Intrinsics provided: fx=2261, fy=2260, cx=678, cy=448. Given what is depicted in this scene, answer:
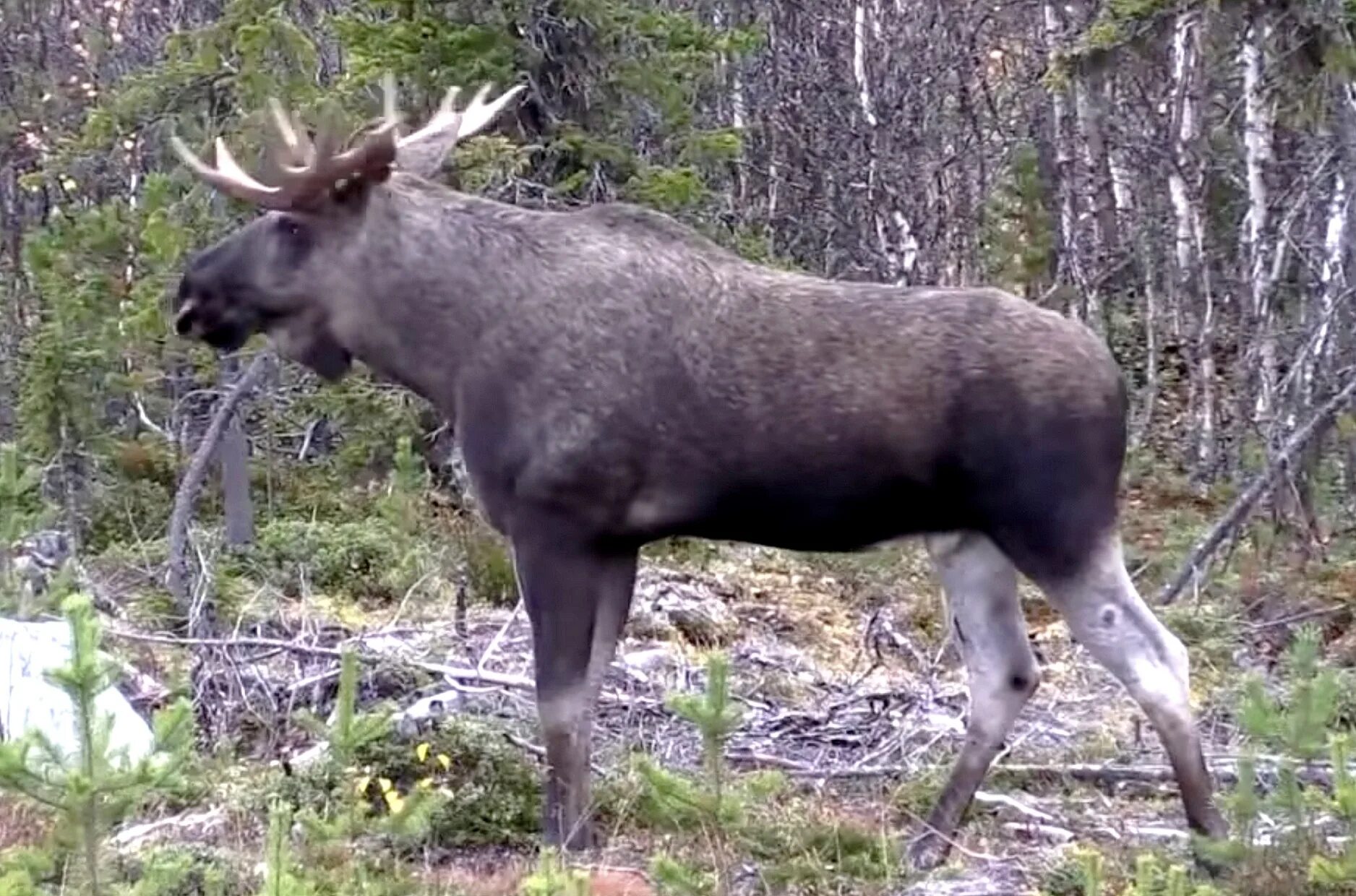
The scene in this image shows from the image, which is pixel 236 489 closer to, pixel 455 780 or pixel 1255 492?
pixel 455 780

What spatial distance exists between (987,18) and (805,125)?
202 cm

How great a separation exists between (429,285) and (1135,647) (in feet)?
8.02

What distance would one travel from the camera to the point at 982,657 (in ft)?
23.9

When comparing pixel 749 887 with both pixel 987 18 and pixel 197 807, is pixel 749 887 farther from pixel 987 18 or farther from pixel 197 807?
pixel 987 18

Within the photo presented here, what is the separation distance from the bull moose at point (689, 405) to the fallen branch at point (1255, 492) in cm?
287

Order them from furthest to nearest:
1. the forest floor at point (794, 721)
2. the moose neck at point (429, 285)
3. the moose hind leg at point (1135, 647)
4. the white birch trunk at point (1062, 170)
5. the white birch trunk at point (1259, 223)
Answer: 1. the white birch trunk at point (1062, 170)
2. the white birch trunk at point (1259, 223)
3. the moose neck at point (429, 285)
4. the forest floor at point (794, 721)
5. the moose hind leg at point (1135, 647)

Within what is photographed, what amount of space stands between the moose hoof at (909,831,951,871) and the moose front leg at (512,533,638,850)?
997 mm

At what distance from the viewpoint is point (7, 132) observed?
62.0ft

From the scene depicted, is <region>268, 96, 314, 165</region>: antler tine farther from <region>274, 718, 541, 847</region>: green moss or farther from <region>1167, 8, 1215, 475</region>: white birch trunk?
<region>1167, 8, 1215, 475</region>: white birch trunk

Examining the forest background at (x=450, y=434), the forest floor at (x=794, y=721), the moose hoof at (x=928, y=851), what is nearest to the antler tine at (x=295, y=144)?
the forest background at (x=450, y=434)

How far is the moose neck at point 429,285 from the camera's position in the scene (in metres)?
7.04

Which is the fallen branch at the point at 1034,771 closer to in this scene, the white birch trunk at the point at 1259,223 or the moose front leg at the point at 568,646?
the moose front leg at the point at 568,646

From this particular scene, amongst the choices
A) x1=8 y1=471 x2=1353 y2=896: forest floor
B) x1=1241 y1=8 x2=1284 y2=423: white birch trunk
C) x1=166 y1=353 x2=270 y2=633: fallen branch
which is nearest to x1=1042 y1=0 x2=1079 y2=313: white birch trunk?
x1=1241 y1=8 x2=1284 y2=423: white birch trunk

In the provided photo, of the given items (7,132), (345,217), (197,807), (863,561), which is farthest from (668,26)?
(7,132)
